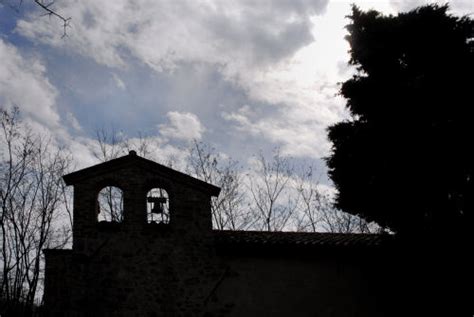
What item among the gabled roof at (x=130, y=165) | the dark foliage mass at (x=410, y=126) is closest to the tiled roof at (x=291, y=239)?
the dark foliage mass at (x=410, y=126)

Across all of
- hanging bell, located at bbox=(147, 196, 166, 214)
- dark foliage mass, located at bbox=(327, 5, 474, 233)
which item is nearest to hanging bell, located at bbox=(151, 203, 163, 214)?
hanging bell, located at bbox=(147, 196, 166, 214)

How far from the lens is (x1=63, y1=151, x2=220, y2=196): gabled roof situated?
11.2 meters

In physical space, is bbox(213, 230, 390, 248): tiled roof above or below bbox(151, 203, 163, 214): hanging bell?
below

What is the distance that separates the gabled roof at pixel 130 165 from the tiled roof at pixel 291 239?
4.28 ft

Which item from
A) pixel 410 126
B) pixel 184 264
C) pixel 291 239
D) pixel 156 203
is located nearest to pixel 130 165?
pixel 156 203

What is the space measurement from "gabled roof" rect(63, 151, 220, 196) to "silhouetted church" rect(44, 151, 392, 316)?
26 millimetres

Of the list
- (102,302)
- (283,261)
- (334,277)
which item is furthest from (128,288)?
(334,277)

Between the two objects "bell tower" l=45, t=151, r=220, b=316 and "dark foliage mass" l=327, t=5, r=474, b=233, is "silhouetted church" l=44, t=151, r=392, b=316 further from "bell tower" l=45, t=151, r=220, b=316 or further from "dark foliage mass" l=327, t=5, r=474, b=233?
"dark foliage mass" l=327, t=5, r=474, b=233

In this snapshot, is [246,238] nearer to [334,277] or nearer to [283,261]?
[283,261]

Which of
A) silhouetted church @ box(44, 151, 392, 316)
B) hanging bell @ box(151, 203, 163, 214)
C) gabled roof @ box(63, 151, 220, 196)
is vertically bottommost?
silhouetted church @ box(44, 151, 392, 316)

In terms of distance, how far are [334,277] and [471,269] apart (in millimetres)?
3351

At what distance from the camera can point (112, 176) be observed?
448 inches

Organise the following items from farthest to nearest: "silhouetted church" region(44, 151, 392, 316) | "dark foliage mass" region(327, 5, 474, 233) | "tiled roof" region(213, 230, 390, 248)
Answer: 1. "tiled roof" region(213, 230, 390, 248)
2. "silhouetted church" region(44, 151, 392, 316)
3. "dark foliage mass" region(327, 5, 474, 233)

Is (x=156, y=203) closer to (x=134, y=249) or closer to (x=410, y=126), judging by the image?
(x=134, y=249)
